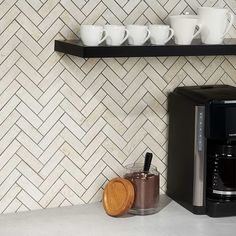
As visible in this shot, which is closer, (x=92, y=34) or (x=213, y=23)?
(x=92, y=34)

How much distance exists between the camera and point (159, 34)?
7.61ft

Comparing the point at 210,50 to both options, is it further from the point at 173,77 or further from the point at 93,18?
the point at 93,18

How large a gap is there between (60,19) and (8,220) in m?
0.73

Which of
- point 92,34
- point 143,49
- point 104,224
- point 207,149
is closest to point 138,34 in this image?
point 143,49

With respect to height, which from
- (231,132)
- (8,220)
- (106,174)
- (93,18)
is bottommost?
(8,220)

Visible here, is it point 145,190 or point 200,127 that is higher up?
point 200,127

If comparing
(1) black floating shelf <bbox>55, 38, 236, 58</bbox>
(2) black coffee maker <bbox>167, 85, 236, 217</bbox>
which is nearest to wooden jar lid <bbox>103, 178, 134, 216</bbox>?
(2) black coffee maker <bbox>167, 85, 236, 217</bbox>

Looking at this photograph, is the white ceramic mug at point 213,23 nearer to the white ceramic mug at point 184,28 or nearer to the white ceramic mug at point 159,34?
the white ceramic mug at point 184,28

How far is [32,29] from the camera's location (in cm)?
233

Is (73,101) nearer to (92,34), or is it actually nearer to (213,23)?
(92,34)

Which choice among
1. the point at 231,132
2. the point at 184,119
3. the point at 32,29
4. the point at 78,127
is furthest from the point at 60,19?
the point at 231,132

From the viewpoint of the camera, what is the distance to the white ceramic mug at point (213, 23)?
2.38 metres

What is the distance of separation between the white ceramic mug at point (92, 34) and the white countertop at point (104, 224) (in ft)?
2.01

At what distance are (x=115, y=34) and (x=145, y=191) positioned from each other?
570mm
